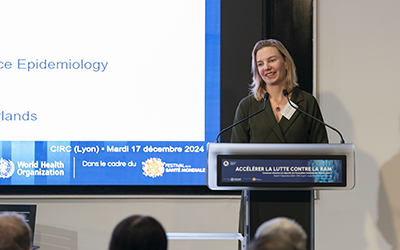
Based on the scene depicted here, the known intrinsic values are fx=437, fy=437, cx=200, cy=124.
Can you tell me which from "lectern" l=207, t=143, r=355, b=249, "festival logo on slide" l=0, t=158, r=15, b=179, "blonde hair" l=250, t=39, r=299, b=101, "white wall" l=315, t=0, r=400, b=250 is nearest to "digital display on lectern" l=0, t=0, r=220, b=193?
"festival logo on slide" l=0, t=158, r=15, b=179

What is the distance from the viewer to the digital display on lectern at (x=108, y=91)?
3.33 m

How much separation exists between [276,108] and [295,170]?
0.66 metres

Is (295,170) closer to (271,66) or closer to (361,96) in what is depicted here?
(271,66)

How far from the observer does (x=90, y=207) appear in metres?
3.35

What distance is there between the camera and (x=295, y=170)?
1.90 metres

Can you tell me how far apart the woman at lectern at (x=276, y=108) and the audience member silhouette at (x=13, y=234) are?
1.42m

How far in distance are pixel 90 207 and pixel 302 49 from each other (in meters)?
2.02

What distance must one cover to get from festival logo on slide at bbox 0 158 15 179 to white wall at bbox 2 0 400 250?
0.68 feet

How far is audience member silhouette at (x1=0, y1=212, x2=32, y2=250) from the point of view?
1.33 m

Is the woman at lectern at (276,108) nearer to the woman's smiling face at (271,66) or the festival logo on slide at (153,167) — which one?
the woman's smiling face at (271,66)

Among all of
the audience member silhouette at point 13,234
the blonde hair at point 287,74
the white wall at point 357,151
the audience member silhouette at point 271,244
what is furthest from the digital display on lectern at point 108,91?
the audience member silhouette at point 271,244

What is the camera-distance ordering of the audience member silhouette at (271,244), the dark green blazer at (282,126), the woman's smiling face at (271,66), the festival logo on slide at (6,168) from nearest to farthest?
the audience member silhouette at (271,244) → the dark green blazer at (282,126) → the woman's smiling face at (271,66) → the festival logo on slide at (6,168)

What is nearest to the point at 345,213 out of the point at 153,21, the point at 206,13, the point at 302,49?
the point at 302,49

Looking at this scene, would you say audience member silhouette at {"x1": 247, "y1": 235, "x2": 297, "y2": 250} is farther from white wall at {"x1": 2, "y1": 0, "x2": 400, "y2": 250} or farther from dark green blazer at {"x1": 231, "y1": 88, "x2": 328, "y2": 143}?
white wall at {"x1": 2, "y1": 0, "x2": 400, "y2": 250}
